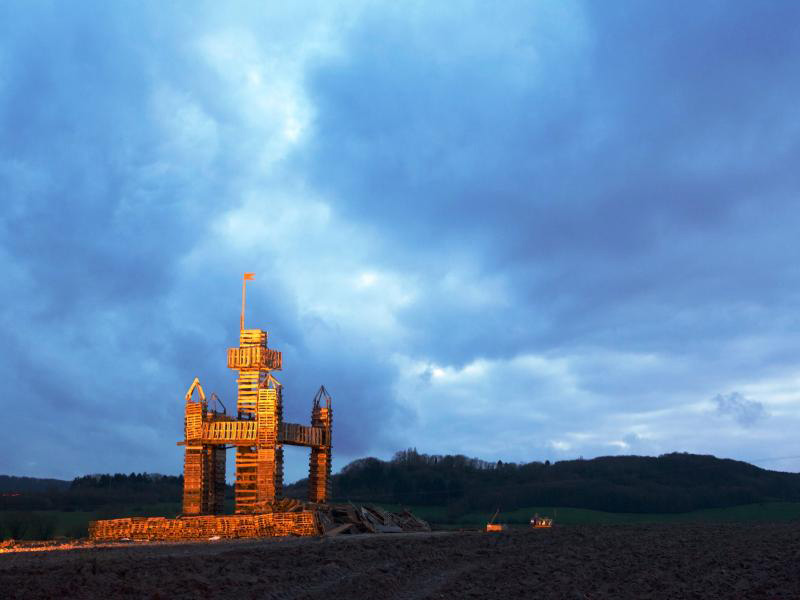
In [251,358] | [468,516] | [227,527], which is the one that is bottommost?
A: [227,527]

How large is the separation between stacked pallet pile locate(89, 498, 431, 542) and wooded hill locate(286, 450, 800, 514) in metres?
33.0

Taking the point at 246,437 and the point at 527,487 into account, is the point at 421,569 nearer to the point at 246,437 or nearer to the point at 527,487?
the point at 246,437

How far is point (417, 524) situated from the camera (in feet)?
130

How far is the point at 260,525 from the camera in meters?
32.8

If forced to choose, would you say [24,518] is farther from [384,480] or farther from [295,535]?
[384,480]

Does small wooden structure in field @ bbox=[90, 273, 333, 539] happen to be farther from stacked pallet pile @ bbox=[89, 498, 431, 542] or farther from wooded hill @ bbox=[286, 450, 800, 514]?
wooded hill @ bbox=[286, 450, 800, 514]

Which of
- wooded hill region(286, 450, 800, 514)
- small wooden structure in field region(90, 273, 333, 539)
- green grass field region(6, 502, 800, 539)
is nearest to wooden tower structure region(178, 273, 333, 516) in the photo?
small wooden structure in field region(90, 273, 333, 539)

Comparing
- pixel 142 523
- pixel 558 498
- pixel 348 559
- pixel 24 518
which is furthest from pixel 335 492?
pixel 348 559

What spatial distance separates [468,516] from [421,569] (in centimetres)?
4664

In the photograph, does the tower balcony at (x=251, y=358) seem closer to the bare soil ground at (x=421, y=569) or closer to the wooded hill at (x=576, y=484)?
the bare soil ground at (x=421, y=569)

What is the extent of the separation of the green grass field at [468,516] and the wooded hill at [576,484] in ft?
7.49

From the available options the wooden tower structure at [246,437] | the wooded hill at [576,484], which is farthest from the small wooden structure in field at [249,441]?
the wooded hill at [576,484]

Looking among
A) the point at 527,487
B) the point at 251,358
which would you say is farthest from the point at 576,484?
the point at 251,358

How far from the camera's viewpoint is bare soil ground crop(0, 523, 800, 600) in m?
17.6
